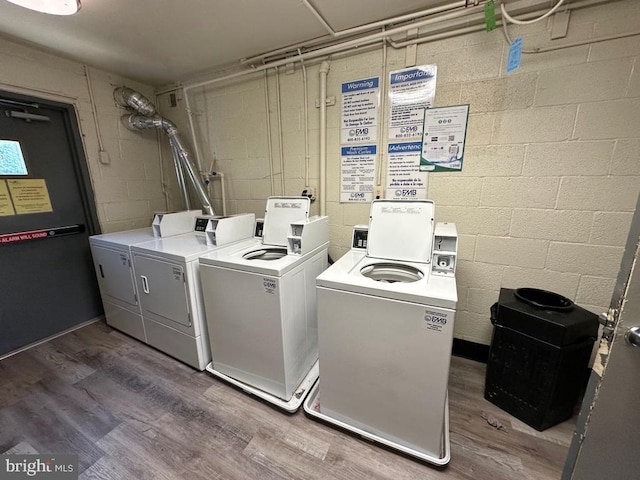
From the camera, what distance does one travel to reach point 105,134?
243 cm

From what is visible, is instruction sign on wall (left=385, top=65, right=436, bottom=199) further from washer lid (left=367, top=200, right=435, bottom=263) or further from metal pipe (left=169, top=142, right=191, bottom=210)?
metal pipe (left=169, top=142, right=191, bottom=210)

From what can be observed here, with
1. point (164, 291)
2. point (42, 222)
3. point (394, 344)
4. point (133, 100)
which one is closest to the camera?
point (394, 344)

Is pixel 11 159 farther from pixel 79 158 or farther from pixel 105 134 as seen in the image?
pixel 105 134

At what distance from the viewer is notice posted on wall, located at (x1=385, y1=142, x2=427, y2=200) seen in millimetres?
1828

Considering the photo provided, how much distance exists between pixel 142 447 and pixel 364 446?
113cm

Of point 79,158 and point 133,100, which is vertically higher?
point 133,100

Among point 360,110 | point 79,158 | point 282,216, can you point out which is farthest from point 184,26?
point 79,158

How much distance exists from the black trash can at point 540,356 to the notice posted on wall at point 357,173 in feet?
3.83

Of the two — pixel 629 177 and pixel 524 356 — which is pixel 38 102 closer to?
pixel 524 356

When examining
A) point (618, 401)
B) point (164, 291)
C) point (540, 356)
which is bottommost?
point (540, 356)

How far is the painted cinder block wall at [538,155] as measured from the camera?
4.51 feet

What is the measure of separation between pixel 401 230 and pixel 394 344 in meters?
0.69

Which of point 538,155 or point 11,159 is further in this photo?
point 11,159

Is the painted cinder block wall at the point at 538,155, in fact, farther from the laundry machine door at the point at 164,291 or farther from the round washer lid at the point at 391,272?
the laundry machine door at the point at 164,291
